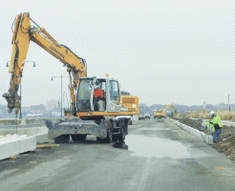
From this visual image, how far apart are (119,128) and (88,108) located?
2.39 meters

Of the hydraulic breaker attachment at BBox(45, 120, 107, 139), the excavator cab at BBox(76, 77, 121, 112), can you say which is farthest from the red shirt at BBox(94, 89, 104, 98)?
the hydraulic breaker attachment at BBox(45, 120, 107, 139)

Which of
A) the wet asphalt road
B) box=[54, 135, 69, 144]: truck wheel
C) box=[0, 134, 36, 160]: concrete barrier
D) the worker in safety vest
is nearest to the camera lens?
the wet asphalt road

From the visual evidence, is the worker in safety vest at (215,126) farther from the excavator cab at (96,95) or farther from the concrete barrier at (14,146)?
the concrete barrier at (14,146)

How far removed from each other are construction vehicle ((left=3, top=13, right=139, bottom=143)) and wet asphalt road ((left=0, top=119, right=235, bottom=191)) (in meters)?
2.08

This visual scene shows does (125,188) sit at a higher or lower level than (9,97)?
lower

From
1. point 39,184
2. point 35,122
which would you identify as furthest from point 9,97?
point 35,122

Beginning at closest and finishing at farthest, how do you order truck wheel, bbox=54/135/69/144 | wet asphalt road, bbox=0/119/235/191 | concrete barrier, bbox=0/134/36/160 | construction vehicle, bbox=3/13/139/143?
wet asphalt road, bbox=0/119/235/191 → concrete barrier, bbox=0/134/36/160 → construction vehicle, bbox=3/13/139/143 → truck wheel, bbox=54/135/69/144

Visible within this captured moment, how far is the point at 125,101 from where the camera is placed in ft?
128

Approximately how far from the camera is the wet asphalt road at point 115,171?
714cm

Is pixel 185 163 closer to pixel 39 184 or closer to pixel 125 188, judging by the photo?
pixel 125 188

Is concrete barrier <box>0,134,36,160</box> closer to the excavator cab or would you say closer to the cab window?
the excavator cab

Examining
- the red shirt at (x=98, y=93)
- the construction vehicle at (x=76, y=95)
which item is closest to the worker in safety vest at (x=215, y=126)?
the construction vehicle at (x=76, y=95)

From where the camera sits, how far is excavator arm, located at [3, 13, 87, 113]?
41.8 feet

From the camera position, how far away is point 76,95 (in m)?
16.3
